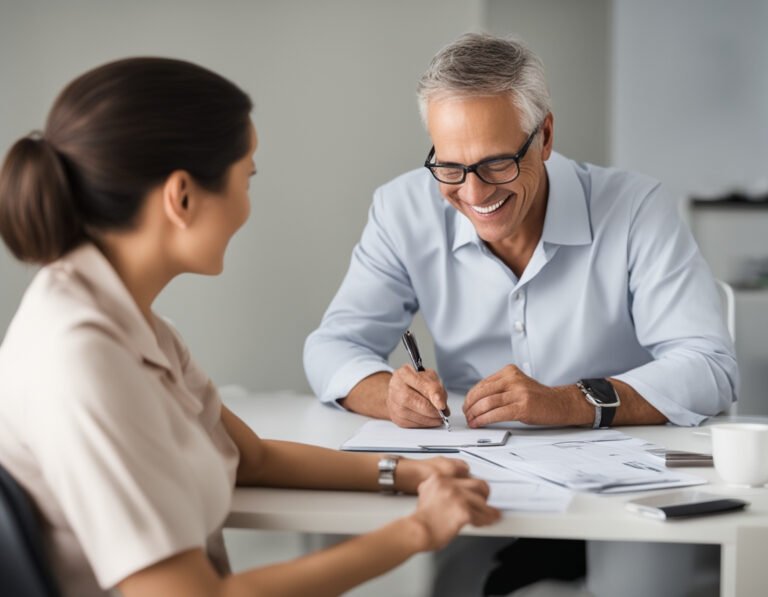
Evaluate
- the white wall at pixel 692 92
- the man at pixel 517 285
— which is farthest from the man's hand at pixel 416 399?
the white wall at pixel 692 92

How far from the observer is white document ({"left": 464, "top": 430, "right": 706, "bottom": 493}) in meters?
1.21

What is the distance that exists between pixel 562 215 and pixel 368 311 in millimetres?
467

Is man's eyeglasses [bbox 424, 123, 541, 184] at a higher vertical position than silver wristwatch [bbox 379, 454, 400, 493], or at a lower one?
higher

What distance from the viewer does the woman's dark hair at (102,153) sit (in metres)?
1.01

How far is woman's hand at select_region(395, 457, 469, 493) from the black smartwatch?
42 cm

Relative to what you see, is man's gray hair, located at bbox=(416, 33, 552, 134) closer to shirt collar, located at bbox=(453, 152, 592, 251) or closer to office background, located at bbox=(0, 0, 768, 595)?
shirt collar, located at bbox=(453, 152, 592, 251)

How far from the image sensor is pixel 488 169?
5.89ft

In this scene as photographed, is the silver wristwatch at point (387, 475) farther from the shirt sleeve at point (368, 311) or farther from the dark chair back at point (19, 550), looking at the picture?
the shirt sleeve at point (368, 311)

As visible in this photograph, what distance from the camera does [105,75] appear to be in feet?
3.36

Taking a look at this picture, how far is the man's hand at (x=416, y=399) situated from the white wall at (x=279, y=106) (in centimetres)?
181

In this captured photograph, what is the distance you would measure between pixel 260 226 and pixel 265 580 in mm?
2488

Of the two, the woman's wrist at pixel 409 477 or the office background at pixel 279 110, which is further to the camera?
the office background at pixel 279 110

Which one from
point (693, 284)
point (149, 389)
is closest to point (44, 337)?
point (149, 389)

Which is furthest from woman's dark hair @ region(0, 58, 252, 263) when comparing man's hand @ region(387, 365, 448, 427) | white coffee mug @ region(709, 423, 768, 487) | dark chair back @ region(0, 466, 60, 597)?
white coffee mug @ region(709, 423, 768, 487)
